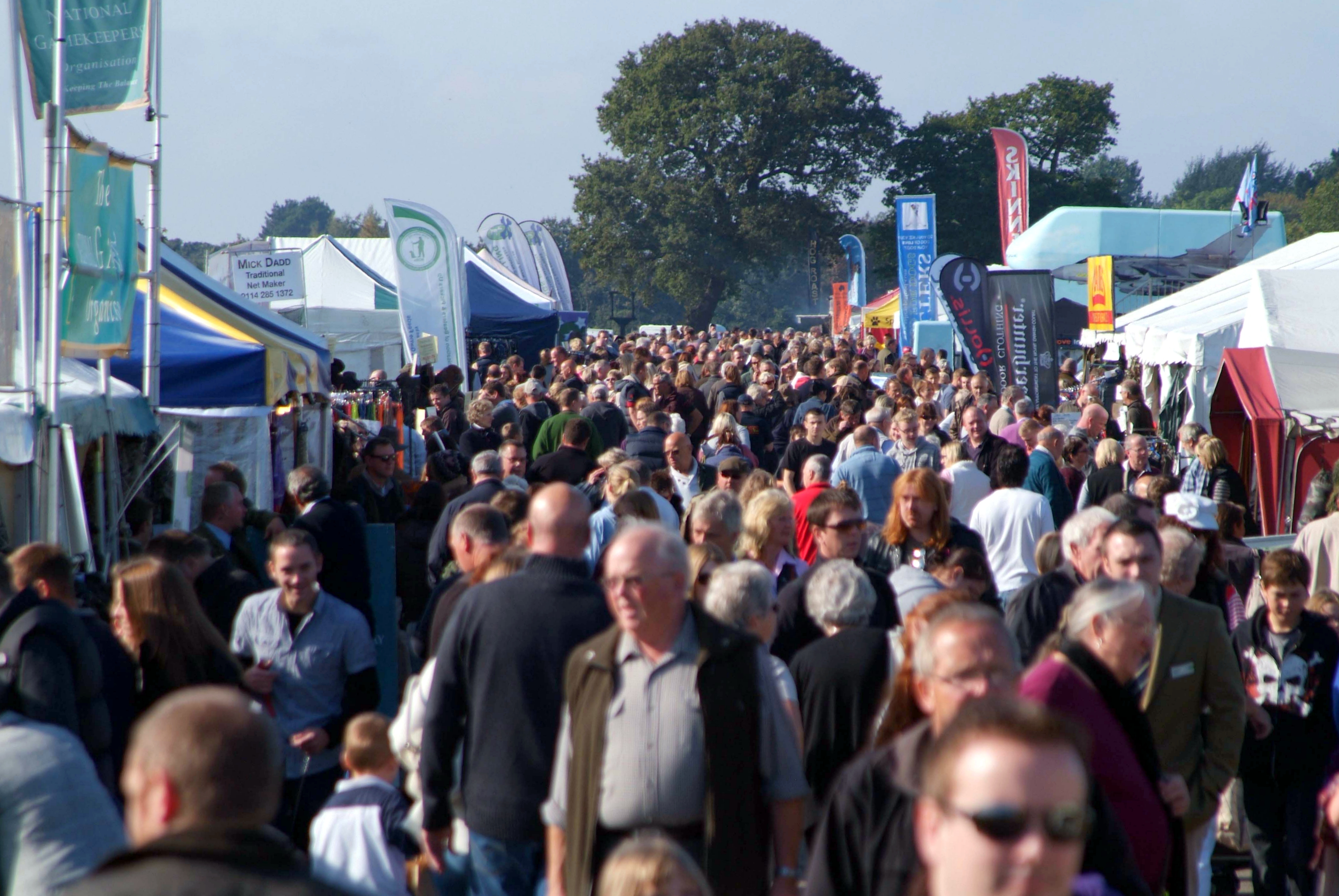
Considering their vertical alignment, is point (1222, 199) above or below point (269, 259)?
above

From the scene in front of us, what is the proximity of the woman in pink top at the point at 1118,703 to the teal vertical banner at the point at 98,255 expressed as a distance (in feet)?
18.6

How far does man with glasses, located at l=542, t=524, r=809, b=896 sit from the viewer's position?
321cm

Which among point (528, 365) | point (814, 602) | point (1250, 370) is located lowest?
point (814, 602)

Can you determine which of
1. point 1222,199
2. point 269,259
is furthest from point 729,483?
point 1222,199

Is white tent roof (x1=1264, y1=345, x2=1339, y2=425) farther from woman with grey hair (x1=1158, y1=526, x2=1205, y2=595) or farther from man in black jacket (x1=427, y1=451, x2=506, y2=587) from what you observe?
man in black jacket (x1=427, y1=451, x2=506, y2=587)

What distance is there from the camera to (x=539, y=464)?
8727 mm

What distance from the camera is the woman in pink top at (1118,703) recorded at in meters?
2.93

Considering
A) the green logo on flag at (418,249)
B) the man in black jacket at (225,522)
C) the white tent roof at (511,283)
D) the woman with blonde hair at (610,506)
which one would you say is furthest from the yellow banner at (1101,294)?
the man in black jacket at (225,522)

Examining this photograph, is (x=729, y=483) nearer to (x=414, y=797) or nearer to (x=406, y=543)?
(x=406, y=543)

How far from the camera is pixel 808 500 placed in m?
6.93

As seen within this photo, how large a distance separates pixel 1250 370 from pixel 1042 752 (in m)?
10.6

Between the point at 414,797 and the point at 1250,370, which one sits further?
the point at 1250,370

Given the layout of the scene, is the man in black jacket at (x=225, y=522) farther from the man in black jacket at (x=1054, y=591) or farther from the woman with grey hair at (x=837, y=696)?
the man in black jacket at (x=1054, y=591)

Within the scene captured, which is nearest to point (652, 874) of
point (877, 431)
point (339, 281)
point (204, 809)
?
point (204, 809)
